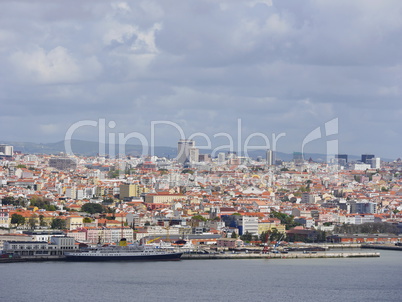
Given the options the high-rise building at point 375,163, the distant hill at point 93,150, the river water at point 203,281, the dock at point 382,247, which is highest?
the distant hill at point 93,150

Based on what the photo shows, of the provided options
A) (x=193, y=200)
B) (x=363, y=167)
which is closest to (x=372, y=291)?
(x=193, y=200)

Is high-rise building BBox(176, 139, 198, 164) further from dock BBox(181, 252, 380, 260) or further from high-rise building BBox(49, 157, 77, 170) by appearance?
dock BBox(181, 252, 380, 260)

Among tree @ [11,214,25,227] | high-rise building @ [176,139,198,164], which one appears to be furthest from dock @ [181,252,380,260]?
high-rise building @ [176,139,198,164]

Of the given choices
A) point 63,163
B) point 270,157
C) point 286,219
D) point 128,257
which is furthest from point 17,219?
point 270,157

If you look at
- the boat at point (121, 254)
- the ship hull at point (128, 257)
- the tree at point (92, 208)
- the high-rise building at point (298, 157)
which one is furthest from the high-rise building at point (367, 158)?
the ship hull at point (128, 257)

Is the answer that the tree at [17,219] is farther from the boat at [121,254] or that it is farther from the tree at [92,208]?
the boat at [121,254]

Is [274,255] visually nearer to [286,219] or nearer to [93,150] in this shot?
[286,219]

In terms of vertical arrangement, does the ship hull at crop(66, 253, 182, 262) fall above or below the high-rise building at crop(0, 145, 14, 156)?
below
